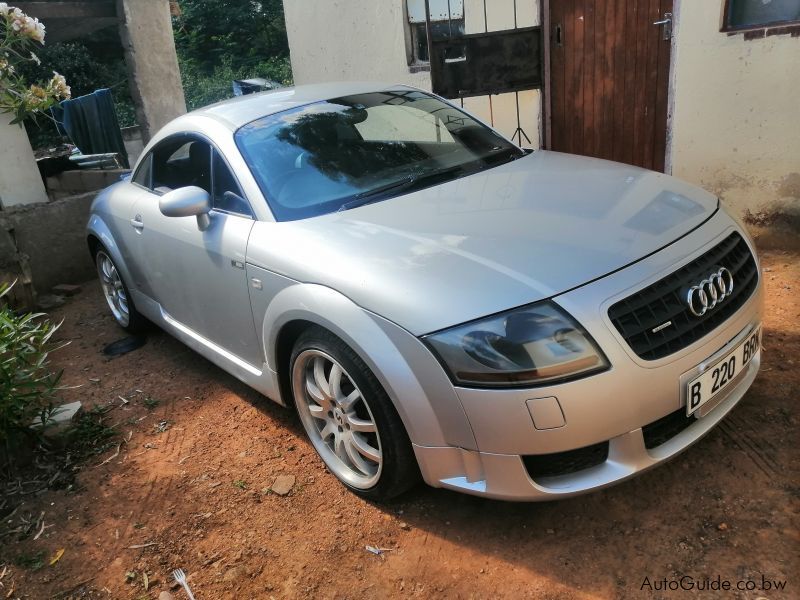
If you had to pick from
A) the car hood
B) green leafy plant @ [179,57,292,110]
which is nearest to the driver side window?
the car hood

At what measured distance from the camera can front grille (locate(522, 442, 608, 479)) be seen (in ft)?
6.85

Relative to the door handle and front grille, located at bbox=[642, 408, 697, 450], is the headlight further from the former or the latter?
the door handle

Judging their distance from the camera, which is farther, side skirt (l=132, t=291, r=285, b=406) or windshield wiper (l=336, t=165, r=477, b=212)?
side skirt (l=132, t=291, r=285, b=406)

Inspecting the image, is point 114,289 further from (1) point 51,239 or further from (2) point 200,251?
(2) point 200,251

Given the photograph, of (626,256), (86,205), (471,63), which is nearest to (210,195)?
(626,256)

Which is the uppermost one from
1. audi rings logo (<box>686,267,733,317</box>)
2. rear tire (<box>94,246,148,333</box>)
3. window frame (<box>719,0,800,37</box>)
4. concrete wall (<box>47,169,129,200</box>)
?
window frame (<box>719,0,800,37</box>)

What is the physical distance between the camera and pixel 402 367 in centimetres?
213

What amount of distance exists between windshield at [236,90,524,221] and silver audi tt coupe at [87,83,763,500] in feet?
0.04

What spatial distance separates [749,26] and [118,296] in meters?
4.83

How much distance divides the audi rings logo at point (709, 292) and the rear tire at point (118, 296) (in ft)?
11.5

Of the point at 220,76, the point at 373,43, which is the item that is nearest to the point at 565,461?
the point at 373,43

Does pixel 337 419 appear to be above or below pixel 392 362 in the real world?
below

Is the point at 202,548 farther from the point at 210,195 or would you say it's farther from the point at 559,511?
the point at 210,195

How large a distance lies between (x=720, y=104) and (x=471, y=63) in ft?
6.33
